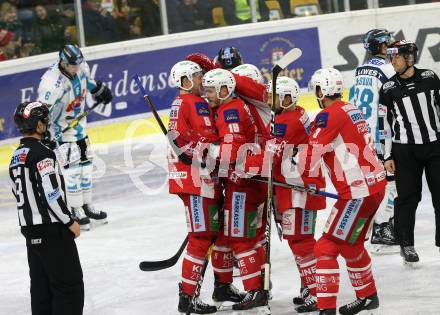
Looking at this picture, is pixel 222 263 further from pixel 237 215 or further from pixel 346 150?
pixel 346 150

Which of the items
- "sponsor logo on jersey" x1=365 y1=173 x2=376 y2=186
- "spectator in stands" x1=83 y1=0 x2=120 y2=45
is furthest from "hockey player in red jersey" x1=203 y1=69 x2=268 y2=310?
"spectator in stands" x1=83 y1=0 x2=120 y2=45

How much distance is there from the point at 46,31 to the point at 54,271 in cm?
707

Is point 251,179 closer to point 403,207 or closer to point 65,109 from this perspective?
point 403,207

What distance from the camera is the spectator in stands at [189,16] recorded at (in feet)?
39.1

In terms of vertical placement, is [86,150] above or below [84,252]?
above

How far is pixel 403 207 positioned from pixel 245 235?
1.32m

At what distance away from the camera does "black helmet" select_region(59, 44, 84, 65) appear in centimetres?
809

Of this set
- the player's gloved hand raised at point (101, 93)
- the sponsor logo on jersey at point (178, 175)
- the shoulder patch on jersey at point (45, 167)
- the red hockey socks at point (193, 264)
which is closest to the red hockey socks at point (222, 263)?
the red hockey socks at point (193, 264)

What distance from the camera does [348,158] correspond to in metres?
5.27

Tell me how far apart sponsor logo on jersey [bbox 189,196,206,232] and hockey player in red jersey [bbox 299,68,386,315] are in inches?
27.6

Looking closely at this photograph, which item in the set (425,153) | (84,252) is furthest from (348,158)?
(84,252)

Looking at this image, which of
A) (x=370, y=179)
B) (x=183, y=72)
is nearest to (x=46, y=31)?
(x=183, y=72)

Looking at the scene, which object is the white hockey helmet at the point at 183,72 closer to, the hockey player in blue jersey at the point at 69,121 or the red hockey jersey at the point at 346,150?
the red hockey jersey at the point at 346,150

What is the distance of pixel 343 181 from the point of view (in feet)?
17.3
